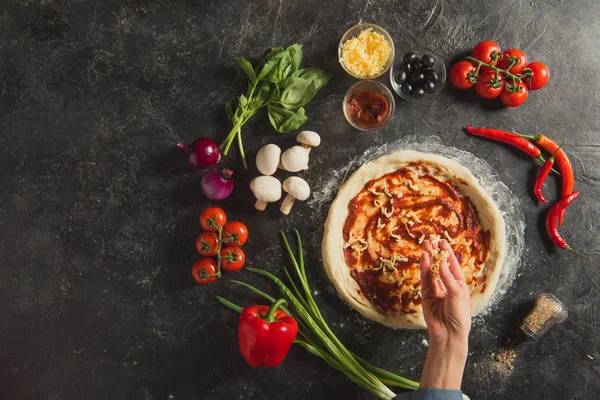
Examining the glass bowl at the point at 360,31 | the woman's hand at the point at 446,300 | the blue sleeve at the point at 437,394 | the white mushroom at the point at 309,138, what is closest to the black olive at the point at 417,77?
the glass bowl at the point at 360,31

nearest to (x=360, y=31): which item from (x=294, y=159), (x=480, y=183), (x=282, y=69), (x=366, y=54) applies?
(x=366, y=54)

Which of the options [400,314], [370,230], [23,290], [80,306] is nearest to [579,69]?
[370,230]

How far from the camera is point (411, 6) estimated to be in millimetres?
3480

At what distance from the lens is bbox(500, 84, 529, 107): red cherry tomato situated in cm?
334

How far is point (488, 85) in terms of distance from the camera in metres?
3.35

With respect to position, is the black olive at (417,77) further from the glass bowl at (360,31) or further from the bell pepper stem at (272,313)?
the bell pepper stem at (272,313)

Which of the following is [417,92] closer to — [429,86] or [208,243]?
[429,86]

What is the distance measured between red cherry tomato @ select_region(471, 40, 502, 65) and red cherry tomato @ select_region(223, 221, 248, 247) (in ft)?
6.42

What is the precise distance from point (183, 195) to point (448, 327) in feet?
6.24

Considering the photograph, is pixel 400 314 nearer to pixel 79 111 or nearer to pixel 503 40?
pixel 503 40

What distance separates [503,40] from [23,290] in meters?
3.74

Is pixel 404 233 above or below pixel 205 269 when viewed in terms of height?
above

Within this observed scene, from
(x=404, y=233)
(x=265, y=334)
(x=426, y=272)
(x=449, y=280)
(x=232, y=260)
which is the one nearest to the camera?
(x=449, y=280)

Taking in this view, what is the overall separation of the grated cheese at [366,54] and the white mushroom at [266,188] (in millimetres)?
888
